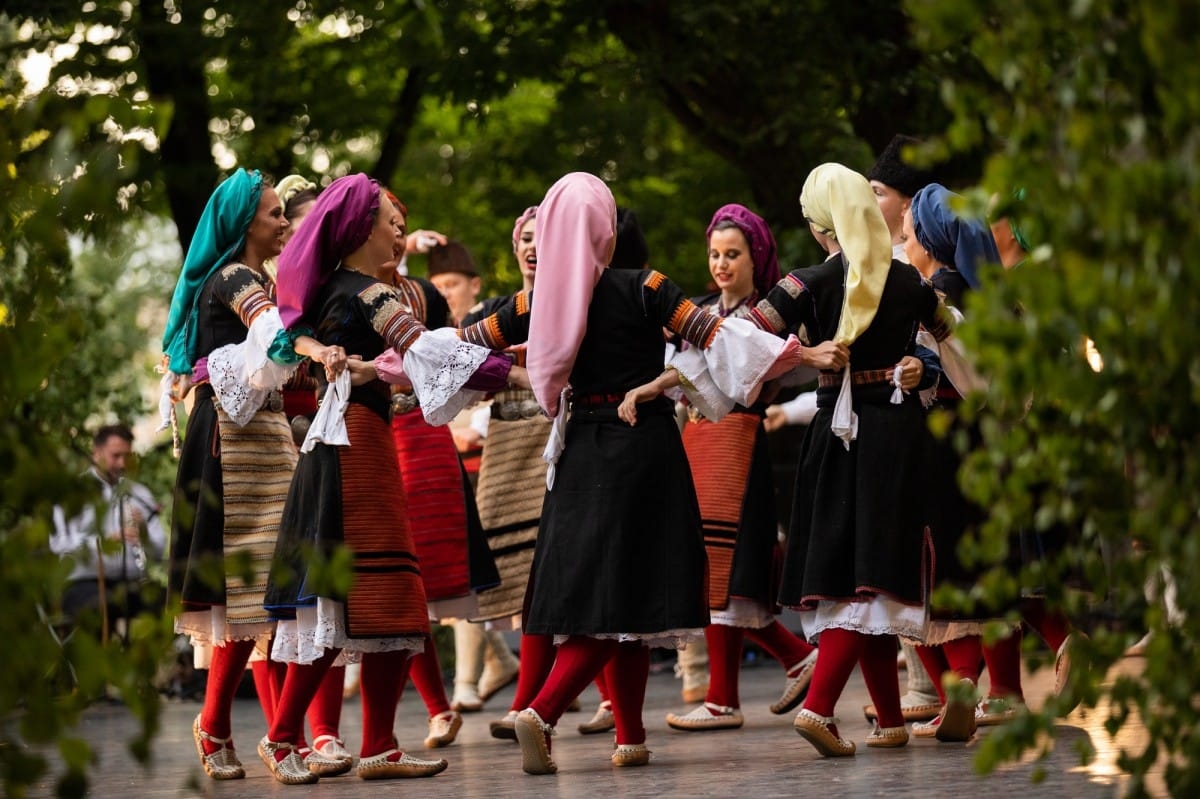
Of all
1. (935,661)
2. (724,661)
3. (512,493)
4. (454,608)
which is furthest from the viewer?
(512,493)

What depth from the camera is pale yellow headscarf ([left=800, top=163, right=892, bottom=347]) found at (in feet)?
20.0

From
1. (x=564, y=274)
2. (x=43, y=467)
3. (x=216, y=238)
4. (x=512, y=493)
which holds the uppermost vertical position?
(x=216, y=238)

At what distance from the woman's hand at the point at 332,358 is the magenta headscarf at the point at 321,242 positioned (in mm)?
170

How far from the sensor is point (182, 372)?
22.6 feet

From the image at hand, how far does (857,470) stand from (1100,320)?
3059 mm

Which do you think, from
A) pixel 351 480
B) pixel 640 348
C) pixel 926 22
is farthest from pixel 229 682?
pixel 926 22

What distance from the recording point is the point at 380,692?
20.1ft

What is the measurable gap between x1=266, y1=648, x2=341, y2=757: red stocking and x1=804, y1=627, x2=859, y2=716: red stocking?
63.2 inches

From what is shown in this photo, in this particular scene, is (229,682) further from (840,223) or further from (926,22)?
(926,22)

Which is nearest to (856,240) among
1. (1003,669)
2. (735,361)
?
(735,361)

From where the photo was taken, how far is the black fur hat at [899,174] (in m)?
7.06

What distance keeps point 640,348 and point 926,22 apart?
119 inches

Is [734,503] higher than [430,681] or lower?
higher

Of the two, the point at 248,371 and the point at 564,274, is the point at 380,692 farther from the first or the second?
the point at 564,274
